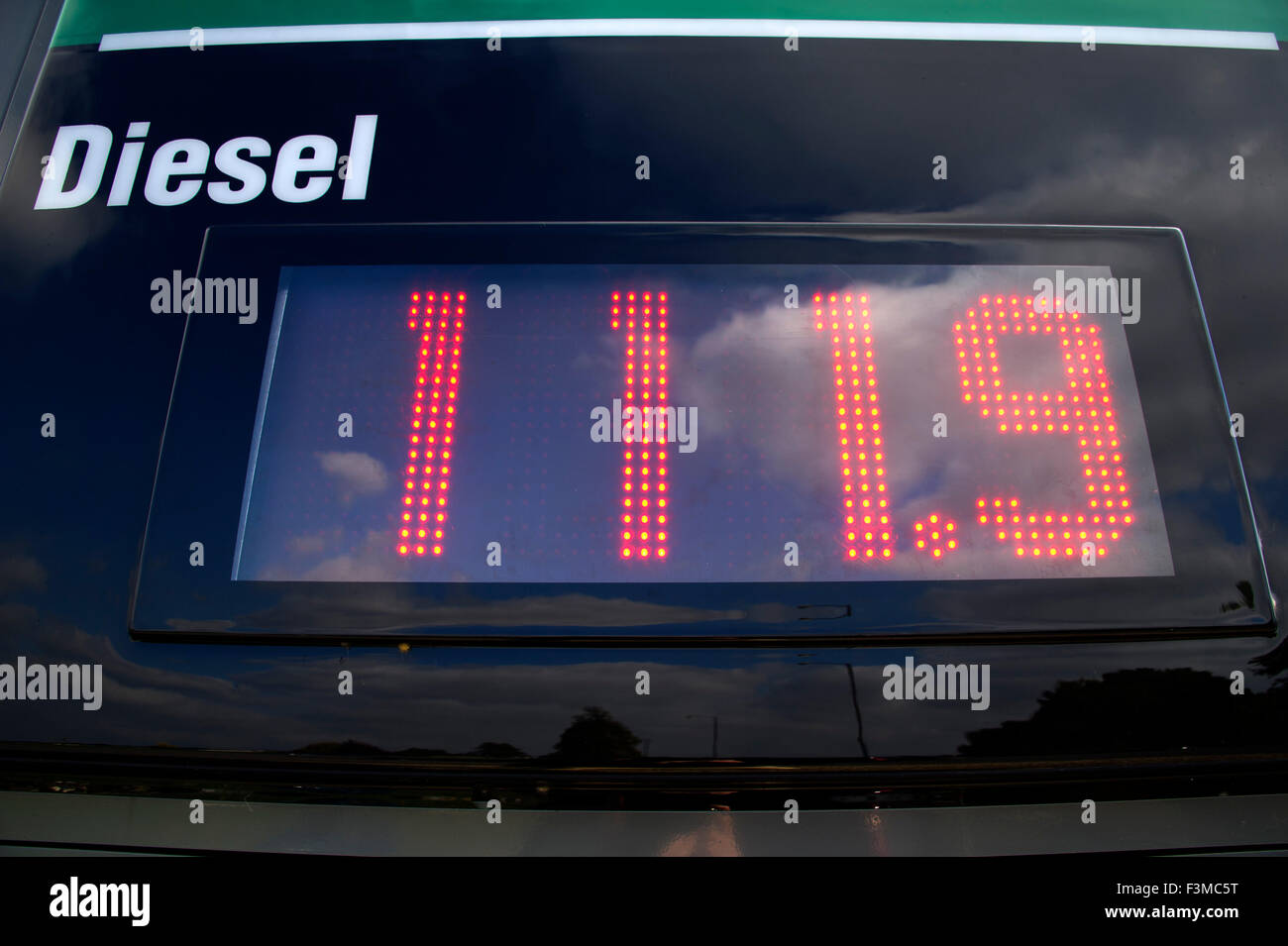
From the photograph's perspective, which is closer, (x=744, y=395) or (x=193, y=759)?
(x=193, y=759)

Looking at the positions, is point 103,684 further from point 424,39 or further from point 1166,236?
point 1166,236

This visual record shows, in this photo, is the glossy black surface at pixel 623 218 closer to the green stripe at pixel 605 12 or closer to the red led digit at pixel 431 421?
the green stripe at pixel 605 12

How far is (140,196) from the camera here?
1.44 meters

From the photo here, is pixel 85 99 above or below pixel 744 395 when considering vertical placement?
above

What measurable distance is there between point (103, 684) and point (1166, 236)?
2.26 metres

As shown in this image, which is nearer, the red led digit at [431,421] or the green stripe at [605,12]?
the red led digit at [431,421]

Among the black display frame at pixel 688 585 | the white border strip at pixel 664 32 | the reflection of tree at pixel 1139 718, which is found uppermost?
the white border strip at pixel 664 32

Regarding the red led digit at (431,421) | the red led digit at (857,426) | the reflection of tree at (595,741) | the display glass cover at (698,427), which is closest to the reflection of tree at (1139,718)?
A: the display glass cover at (698,427)

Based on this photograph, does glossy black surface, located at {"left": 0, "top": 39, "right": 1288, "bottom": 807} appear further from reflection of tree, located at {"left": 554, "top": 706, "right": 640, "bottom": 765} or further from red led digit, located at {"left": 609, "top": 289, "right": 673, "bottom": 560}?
red led digit, located at {"left": 609, "top": 289, "right": 673, "bottom": 560}

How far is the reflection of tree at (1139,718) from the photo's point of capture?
115 cm

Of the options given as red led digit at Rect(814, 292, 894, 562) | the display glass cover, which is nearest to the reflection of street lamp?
the display glass cover

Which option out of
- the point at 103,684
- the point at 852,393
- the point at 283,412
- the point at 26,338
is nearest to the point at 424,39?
the point at 283,412

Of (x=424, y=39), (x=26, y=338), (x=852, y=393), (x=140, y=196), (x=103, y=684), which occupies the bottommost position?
(x=103, y=684)

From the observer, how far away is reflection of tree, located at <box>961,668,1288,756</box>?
1146 mm
